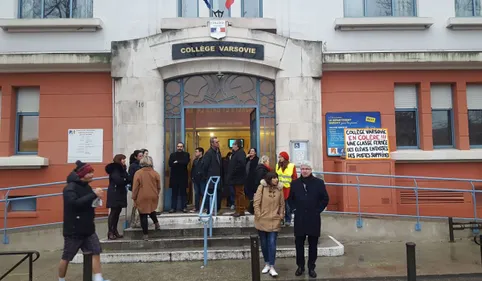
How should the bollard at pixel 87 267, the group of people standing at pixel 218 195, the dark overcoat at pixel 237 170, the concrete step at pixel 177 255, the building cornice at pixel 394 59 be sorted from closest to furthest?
the bollard at pixel 87 267 → the group of people standing at pixel 218 195 → the concrete step at pixel 177 255 → the dark overcoat at pixel 237 170 → the building cornice at pixel 394 59

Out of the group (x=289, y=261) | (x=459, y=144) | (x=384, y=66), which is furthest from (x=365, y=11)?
(x=289, y=261)

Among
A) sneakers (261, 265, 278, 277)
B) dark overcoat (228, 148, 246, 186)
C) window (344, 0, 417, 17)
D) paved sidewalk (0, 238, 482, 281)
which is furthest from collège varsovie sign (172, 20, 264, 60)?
sneakers (261, 265, 278, 277)

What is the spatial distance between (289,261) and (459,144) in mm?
6204

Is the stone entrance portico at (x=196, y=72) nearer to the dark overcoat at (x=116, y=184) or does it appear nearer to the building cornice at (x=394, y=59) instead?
the building cornice at (x=394, y=59)

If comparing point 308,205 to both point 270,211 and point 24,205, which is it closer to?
point 270,211

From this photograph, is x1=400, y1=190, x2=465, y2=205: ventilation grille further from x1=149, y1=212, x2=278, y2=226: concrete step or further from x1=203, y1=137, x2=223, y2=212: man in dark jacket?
x1=203, y1=137, x2=223, y2=212: man in dark jacket

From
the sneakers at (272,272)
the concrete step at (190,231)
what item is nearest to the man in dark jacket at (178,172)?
the concrete step at (190,231)

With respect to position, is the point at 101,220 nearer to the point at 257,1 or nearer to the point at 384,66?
the point at 257,1

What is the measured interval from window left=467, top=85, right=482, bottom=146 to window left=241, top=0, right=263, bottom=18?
614 centimetres

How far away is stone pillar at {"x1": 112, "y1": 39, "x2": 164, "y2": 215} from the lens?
945 cm

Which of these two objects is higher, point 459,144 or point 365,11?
point 365,11

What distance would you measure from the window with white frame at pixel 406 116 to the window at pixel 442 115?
0.53m

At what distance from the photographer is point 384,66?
33.1 ft

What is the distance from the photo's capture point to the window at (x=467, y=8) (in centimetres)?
1062
